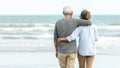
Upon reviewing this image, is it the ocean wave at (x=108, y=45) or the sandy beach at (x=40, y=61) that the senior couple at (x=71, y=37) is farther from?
the ocean wave at (x=108, y=45)

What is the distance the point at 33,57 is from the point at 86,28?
6.38m

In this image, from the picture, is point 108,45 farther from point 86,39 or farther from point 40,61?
point 86,39

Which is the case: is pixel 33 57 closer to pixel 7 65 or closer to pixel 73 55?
pixel 7 65

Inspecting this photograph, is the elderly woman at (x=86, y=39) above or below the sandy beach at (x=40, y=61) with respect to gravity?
above

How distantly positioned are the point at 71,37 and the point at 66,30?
0.16 metres

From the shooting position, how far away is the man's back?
696cm

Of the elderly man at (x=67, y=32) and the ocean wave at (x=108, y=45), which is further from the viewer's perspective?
the ocean wave at (x=108, y=45)

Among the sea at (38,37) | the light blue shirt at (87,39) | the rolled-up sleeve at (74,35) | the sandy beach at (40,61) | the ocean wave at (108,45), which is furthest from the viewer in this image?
the ocean wave at (108,45)

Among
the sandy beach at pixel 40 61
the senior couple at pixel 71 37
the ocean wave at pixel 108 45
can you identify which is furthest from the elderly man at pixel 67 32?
the ocean wave at pixel 108 45

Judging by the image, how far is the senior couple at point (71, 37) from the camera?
696 centimetres

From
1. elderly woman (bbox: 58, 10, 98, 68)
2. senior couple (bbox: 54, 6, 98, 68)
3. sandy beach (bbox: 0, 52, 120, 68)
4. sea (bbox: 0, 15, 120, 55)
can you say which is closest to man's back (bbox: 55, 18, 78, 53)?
senior couple (bbox: 54, 6, 98, 68)

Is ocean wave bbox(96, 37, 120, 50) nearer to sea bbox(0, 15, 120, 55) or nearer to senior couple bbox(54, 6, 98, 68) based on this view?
sea bbox(0, 15, 120, 55)

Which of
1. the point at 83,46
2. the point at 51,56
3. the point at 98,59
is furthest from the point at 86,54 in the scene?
the point at 51,56

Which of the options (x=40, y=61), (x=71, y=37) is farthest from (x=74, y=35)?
(x=40, y=61)
